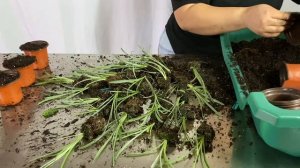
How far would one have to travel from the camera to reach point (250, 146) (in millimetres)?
764

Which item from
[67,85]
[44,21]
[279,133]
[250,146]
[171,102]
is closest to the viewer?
[279,133]

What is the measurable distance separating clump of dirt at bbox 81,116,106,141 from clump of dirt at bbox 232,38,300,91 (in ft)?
1.16

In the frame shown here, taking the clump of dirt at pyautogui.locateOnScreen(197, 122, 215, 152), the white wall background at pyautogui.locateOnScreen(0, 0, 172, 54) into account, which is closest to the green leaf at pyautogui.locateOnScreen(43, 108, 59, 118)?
the clump of dirt at pyautogui.locateOnScreen(197, 122, 215, 152)

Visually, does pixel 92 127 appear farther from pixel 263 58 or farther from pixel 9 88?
pixel 263 58

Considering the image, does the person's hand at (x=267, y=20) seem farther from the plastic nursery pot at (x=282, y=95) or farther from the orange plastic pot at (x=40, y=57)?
the orange plastic pot at (x=40, y=57)

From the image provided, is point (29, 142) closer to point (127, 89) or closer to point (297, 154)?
point (127, 89)

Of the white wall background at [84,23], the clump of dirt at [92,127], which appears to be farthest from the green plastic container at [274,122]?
the white wall background at [84,23]

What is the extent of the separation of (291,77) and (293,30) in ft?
0.56

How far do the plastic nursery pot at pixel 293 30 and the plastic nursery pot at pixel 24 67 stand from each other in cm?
69

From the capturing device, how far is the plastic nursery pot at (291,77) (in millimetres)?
797

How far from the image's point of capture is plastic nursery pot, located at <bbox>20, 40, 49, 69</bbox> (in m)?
1.08

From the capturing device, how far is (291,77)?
0.80 meters

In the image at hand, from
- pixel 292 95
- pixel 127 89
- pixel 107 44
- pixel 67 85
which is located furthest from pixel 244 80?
pixel 107 44

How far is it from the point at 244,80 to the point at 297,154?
0.21m
